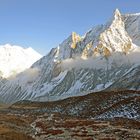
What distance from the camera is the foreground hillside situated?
52900 mm

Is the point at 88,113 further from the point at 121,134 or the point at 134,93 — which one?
the point at 121,134

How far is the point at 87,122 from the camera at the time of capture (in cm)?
7200

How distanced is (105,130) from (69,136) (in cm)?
758

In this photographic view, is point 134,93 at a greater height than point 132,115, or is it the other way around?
point 134,93

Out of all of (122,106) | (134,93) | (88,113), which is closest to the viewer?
(122,106)

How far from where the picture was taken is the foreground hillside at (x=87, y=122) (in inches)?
2083

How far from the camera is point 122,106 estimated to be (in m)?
87.5

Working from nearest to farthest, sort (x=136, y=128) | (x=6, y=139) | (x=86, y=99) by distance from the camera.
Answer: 1. (x=6, y=139)
2. (x=136, y=128)
3. (x=86, y=99)

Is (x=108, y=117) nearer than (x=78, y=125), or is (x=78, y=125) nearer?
(x=78, y=125)

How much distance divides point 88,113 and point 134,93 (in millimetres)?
17231

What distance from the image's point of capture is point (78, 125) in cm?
6888

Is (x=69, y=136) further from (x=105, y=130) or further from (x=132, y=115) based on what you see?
(x=132, y=115)

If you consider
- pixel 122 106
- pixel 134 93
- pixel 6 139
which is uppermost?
pixel 134 93

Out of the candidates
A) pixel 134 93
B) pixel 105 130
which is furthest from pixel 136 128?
pixel 134 93
